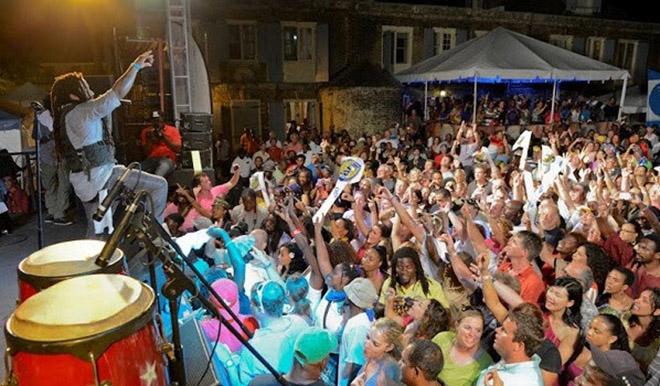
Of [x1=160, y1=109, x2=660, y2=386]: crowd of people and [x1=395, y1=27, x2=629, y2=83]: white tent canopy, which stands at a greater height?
[x1=395, y1=27, x2=629, y2=83]: white tent canopy

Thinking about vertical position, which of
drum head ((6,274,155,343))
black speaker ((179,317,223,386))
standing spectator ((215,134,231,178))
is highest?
drum head ((6,274,155,343))

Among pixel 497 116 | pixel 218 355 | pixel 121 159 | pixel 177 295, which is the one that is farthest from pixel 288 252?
pixel 497 116

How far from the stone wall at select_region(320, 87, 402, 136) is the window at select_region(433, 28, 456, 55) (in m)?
3.75

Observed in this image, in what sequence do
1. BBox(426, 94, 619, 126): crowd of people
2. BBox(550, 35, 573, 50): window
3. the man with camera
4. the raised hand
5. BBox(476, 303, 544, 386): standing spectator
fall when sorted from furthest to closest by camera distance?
BBox(550, 35, 573, 50): window < BBox(426, 94, 619, 126): crowd of people < the man with camera < the raised hand < BBox(476, 303, 544, 386): standing spectator

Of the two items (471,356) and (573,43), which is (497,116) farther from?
(471,356)

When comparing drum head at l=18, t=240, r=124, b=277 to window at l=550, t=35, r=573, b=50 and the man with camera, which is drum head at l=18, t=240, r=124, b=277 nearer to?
the man with camera

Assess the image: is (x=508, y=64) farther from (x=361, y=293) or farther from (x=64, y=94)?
(x=64, y=94)

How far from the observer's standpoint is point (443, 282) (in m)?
4.07

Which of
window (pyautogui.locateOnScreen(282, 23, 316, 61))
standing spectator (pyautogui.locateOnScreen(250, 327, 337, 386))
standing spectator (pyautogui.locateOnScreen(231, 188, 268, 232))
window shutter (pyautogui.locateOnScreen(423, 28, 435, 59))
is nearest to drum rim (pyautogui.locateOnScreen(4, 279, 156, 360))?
standing spectator (pyautogui.locateOnScreen(250, 327, 337, 386))

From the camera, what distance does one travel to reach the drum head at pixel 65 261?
6.73 ft

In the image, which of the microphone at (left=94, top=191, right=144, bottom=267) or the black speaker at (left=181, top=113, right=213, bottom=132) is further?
the black speaker at (left=181, top=113, right=213, bottom=132)

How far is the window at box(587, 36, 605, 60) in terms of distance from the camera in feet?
70.0

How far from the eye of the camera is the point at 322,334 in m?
2.69

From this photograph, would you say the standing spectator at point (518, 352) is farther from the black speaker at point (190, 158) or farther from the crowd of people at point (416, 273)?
the black speaker at point (190, 158)
